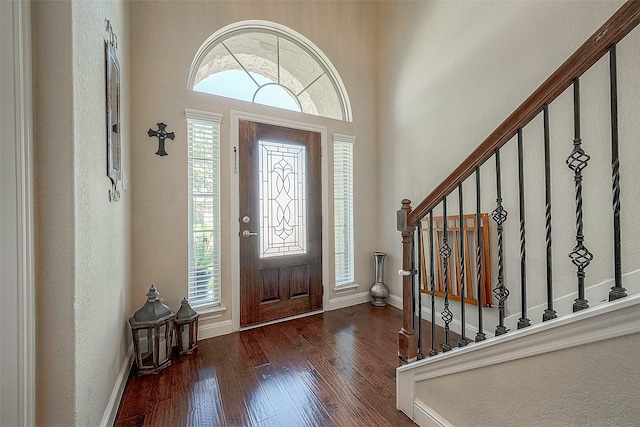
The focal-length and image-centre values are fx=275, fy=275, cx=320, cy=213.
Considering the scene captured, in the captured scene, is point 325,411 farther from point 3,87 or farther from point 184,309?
point 3,87

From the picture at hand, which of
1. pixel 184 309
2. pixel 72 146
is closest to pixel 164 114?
pixel 72 146

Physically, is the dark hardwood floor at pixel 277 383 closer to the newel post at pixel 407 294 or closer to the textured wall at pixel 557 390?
the newel post at pixel 407 294

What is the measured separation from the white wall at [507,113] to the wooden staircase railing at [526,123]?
84cm

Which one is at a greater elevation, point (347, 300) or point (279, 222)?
point (279, 222)

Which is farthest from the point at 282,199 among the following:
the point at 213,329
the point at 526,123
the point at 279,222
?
the point at 526,123

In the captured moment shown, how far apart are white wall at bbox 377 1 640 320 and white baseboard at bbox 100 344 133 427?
8.25 ft

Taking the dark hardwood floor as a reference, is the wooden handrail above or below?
above

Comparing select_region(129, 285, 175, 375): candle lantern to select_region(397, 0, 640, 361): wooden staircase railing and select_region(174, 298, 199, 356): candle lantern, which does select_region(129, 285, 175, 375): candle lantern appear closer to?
select_region(174, 298, 199, 356): candle lantern

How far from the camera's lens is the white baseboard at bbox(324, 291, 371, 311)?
302 cm

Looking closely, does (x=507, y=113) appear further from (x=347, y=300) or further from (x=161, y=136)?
(x=161, y=136)

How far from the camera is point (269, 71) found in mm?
2875

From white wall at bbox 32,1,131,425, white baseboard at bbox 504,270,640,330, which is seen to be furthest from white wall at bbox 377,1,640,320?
white wall at bbox 32,1,131,425

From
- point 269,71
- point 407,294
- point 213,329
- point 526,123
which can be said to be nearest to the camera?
point 526,123

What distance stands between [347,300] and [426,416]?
1.78m
